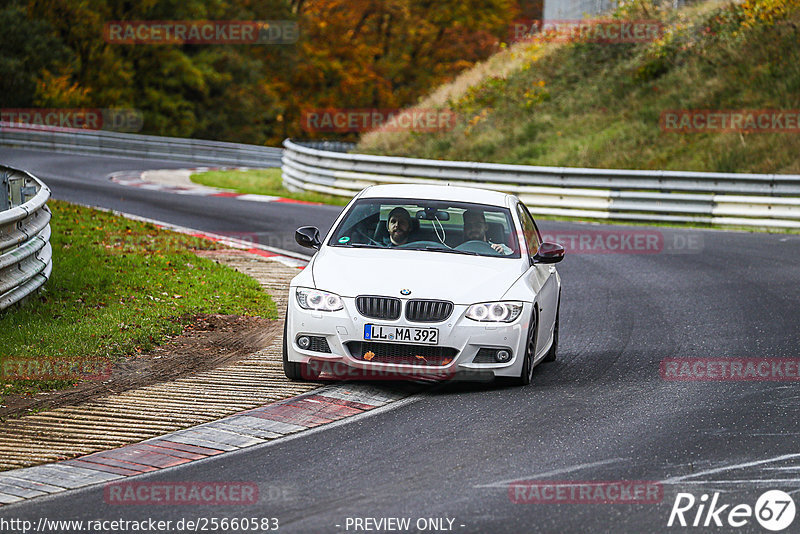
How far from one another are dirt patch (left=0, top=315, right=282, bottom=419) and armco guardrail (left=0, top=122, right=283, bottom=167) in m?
30.2

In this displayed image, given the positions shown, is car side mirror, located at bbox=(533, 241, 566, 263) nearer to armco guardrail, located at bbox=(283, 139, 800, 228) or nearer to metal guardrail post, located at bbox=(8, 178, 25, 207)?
metal guardrail post, located at bbox=(8, 178, 25, 207)

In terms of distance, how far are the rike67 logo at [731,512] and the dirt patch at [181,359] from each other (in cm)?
451

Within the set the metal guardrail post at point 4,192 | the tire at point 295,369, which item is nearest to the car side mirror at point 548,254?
the tire at point 295,369

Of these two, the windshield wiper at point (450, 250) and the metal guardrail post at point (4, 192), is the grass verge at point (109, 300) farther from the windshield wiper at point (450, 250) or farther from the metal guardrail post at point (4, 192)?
the windshield wiper at point (450, 250)

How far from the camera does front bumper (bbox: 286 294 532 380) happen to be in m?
8.27

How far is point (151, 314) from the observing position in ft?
35.8

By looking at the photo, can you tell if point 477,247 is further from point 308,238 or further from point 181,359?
point 181,359

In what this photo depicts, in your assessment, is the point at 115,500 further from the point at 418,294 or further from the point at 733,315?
the point at 733,315

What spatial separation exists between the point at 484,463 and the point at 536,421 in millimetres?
1140

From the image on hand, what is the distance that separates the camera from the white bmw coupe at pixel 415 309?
8281 millimetres

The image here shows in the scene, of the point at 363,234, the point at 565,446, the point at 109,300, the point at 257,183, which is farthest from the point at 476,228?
the point at 257,183

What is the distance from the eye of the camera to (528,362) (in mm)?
8680

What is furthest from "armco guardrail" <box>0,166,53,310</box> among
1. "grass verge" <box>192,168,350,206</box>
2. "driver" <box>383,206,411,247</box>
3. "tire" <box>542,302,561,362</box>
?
"grass verge" <box>192,168,350,206</box>

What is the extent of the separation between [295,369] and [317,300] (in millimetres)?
618
